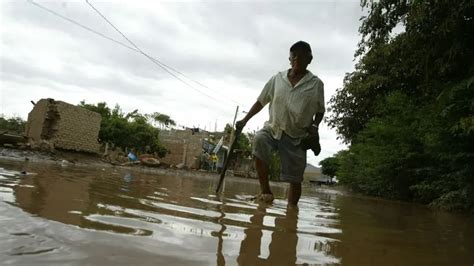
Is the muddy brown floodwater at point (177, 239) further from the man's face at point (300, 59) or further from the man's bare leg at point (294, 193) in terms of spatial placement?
the man's face at point (300, 59)

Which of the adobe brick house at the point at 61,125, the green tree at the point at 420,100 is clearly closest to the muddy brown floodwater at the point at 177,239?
the green tree at the point at 420,100

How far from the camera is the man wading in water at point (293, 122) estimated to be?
12.7 feet

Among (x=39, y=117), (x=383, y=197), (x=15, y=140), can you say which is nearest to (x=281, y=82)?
(x=383, y=197)

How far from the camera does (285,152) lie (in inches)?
159

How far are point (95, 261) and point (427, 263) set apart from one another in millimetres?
1330

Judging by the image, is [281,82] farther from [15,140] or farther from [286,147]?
[15,140]

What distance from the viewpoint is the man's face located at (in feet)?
12.8

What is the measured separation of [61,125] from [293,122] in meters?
14.3

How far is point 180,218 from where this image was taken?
231cm

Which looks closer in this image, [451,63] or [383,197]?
[451,63]

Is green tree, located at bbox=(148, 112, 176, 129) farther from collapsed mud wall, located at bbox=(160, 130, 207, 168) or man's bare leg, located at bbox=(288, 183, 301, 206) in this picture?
man's bare leg, located at bbox=(288, 183, 301, 206)

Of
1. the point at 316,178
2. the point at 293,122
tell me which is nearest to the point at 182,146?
the point at 316,178

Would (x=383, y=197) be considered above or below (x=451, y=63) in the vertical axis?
below

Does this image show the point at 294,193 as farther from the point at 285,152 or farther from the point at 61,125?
the point at 61,125
